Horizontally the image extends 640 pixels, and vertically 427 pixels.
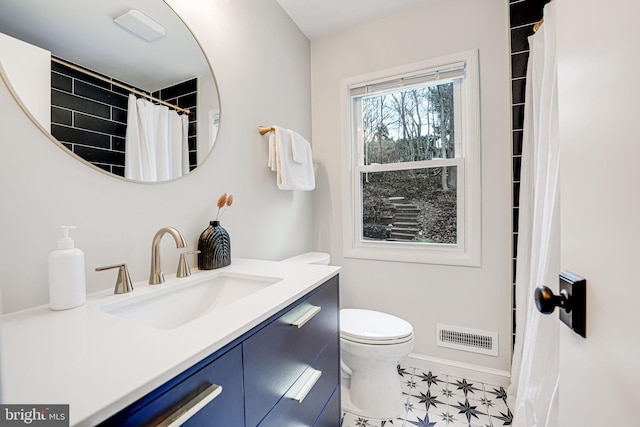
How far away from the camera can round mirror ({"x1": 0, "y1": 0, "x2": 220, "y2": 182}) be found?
0.75 metres

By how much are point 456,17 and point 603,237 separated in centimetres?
184

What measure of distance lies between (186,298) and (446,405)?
1519 mm

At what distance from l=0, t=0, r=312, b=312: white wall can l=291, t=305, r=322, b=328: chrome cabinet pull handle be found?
58 centimetres

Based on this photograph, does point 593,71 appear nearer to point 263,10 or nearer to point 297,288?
point 297,288

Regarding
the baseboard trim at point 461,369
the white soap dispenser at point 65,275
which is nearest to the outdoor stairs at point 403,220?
the baseboard trim at point 461,369

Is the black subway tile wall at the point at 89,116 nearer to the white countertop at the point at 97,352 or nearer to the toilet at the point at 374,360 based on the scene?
the white countertop at the point at 97,352

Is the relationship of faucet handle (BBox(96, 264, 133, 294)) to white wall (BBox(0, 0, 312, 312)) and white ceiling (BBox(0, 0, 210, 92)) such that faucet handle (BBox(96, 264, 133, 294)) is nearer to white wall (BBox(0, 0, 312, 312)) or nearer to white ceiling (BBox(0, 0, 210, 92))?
white wall (BBox(0, 0, 312, 312))

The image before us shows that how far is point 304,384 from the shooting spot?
2.96ft

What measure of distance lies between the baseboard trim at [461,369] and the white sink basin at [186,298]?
56.4 inches

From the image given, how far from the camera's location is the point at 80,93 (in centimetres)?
84

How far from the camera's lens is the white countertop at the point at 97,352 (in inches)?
15.4

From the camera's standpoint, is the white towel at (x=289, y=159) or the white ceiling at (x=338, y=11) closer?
the white towel at (x=289, y=159)

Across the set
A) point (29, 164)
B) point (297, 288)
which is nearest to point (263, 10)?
point (29, 164)

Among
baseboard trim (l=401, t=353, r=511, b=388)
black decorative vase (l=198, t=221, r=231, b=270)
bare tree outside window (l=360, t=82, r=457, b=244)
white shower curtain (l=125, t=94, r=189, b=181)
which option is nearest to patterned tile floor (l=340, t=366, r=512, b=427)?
baseboard trim (l=401, t=353, r=511, b=388)
